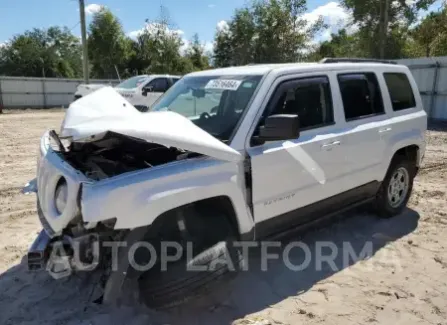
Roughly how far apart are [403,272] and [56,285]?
3191 millimetres

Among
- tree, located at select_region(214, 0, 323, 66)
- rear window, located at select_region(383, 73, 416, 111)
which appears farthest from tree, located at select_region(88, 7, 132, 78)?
rear window, located at select_region(383, 73, 416, 111)

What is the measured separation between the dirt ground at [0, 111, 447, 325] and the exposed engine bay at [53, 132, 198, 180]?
42.4 inches

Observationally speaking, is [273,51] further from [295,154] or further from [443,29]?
[295,154]

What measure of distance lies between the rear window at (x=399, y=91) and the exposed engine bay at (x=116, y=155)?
2997 mm

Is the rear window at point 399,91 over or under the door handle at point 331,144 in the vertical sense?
over

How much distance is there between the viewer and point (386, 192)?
5.12 m

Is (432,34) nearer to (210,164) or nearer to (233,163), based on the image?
(233,163)

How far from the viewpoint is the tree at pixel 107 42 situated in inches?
1341

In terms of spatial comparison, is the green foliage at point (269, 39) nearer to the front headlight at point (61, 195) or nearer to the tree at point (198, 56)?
the tree at point (198, 56)

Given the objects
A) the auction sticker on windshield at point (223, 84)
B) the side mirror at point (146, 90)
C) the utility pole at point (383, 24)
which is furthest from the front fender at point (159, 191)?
the utility pole at point (383, 24)

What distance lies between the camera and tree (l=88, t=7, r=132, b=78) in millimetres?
34062

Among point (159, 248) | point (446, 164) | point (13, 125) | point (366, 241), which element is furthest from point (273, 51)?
point (159, 248)

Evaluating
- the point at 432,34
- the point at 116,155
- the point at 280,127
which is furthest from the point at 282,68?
the point at 432,34

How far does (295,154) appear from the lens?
372 cm
